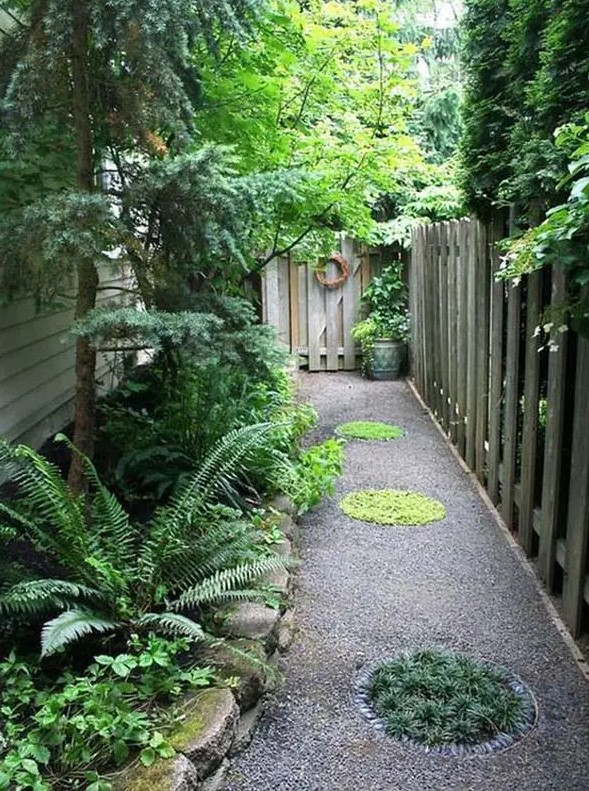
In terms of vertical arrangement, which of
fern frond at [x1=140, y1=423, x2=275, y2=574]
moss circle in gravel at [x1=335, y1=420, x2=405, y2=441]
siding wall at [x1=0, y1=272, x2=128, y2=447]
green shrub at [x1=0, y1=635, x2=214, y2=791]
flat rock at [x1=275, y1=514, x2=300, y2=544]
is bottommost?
moss circle in gravel at [x1=335, y1=420, x2=405, y2=441]

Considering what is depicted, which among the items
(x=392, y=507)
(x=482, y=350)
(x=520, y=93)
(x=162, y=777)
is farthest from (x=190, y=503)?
(x=520, y=93)

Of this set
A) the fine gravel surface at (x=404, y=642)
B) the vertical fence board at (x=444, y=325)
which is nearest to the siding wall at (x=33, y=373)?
the fine gravel surface at (x=404, y=642)

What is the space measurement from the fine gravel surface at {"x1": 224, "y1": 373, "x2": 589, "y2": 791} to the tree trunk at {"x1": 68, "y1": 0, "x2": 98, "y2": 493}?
118 cm

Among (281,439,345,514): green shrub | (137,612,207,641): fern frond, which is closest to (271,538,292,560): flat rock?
(281,439,345,514): green shrub

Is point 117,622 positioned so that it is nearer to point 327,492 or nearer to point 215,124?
point 327,492

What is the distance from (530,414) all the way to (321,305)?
5804 mm

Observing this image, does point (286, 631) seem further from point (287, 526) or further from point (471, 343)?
point (471, 343)

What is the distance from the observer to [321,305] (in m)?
8.78

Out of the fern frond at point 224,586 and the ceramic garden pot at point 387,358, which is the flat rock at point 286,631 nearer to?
the fern frond at point 224,586

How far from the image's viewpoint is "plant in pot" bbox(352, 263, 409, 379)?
811 centimetres

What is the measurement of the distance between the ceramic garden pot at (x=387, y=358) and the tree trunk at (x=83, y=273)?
18.2ft

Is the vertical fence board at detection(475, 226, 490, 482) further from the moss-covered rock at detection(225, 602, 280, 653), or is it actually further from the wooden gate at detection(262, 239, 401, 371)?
the wooden gate at detection(262, 239, 401, 371)

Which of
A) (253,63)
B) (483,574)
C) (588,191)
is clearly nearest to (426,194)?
(253,63)

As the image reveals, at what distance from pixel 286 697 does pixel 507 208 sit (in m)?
2.72
